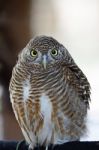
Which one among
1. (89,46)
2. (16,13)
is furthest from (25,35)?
(89,46)

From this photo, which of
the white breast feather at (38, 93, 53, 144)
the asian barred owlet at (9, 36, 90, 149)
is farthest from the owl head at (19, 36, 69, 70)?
the white breast feather at (38, 93, 53, 144)

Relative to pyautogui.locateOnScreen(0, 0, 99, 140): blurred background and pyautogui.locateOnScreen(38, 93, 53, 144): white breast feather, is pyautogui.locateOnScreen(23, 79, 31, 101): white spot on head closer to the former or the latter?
pyautogui.locateOnScreen(38, 93, 53, 144): white breast feather

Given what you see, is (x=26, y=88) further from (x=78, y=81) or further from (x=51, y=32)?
(x=51, y=32)

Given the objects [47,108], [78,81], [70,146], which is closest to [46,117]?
[47,108]

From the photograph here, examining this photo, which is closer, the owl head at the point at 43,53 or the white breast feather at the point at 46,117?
the owl head at the point at 43,53

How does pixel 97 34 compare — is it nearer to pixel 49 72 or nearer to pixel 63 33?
pixel 63 33

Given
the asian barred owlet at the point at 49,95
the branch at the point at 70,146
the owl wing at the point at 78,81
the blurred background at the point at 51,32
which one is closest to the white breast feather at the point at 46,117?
the asian barred owlet at the point at 49,95

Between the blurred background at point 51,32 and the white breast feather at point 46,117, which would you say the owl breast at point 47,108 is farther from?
the blurred background at point 51,32
